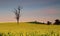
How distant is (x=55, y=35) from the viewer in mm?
6016

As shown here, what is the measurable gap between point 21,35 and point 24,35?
0.31 feet

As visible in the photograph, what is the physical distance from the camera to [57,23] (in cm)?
1508

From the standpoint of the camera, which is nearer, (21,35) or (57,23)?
(21,35)

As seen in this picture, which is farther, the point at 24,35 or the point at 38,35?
the point at 38,35

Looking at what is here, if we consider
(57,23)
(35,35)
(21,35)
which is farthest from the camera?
(57,23)

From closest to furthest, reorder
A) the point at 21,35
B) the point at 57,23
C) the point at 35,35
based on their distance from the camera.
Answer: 1. the point at 21,35
2. the point at 35,35
3. the point at 57,23

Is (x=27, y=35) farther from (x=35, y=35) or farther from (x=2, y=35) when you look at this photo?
(x=2, y=35)

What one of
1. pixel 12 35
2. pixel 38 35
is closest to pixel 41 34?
pixel 38 35

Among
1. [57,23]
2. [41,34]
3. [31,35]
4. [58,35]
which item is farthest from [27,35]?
[57,23]

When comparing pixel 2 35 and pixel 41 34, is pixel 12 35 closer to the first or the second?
pixel 2 35

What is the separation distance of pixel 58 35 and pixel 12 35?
4.97 feet

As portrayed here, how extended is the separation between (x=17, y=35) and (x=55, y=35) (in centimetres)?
122

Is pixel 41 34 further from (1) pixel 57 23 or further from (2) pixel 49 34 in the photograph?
(1) pixel 57 23

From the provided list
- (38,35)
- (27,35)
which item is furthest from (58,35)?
(27,35)
